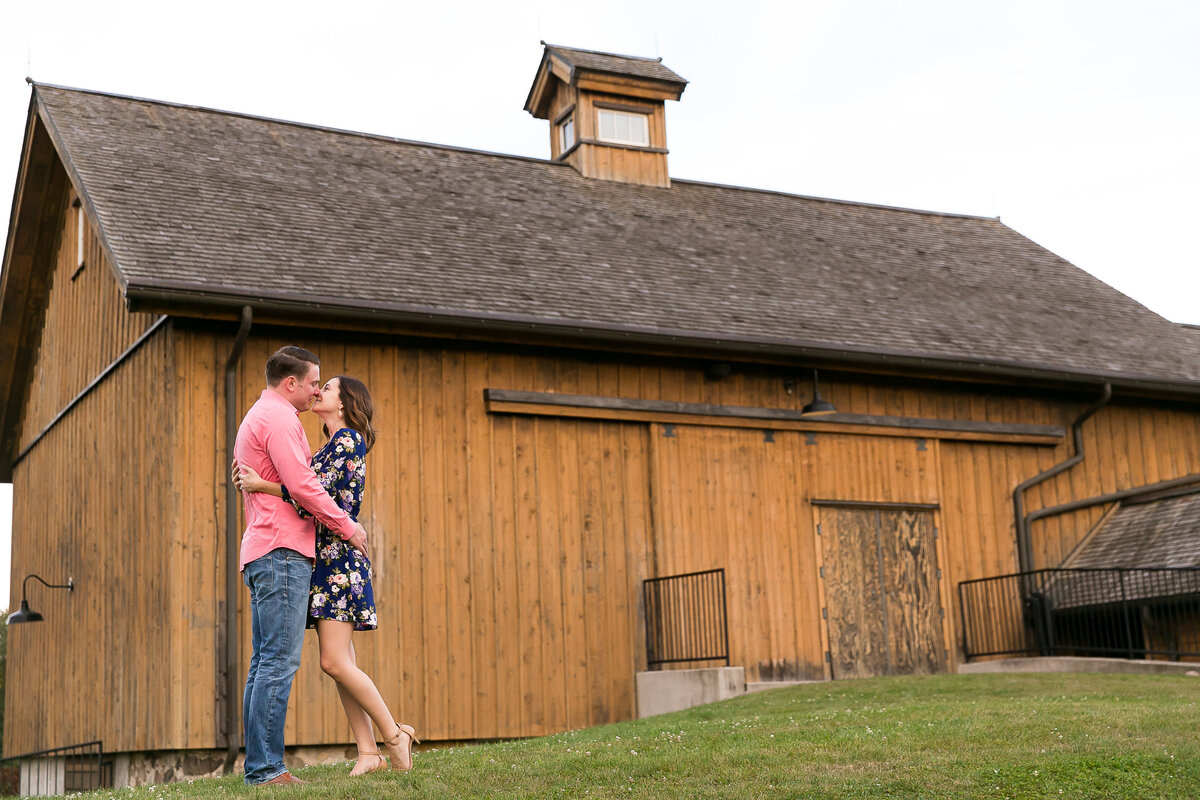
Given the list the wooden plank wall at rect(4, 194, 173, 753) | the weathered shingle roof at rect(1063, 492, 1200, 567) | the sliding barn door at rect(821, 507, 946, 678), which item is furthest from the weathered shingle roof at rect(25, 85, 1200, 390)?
the sliding barn door at rect(821, 507, 946, 678)

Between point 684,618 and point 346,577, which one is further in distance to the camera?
point 684,618

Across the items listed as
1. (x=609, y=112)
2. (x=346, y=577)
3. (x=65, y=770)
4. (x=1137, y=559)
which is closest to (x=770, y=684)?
(x=1137, y=559)

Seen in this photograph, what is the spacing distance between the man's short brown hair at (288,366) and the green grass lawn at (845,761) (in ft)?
6.22

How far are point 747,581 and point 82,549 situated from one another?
669 cm

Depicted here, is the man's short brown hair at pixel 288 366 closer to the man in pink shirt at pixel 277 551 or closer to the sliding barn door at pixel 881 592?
the man in pink shirt at pixel 277 551

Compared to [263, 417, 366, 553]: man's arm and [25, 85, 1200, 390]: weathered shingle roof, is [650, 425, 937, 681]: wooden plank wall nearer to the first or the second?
[25, 85, 1200, 390]: weathered shingle roof

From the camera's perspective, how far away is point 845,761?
7.39 m

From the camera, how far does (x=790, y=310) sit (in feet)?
49.8

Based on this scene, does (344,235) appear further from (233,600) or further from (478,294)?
(233,600)

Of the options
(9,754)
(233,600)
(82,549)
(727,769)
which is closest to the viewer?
(727,769)

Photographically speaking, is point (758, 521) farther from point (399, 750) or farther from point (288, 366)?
point (288, 366)

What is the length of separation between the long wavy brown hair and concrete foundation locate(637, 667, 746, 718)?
636 cm

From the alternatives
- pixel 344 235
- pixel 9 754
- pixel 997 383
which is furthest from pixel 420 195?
pixel 9 754

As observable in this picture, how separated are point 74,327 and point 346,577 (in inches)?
396
